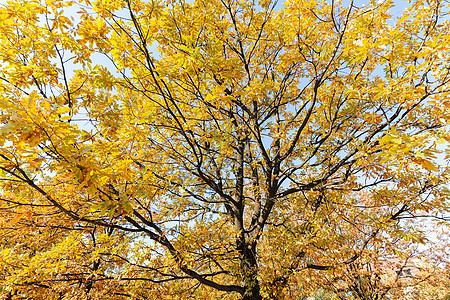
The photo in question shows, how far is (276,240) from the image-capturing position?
496 cm

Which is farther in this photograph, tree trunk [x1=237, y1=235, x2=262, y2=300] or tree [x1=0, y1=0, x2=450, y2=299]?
tree trunk [x1=237, y1=235, x2=262, y2=300]

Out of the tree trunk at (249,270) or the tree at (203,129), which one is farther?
the tree trunk at (249,270)

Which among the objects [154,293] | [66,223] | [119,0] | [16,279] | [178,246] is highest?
[119,0]

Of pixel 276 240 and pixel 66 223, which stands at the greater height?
pixel 66 223

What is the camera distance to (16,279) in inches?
133

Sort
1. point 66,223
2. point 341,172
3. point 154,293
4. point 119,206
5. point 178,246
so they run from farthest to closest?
point 154,293, point 66,223, point 341,172, point 178,246, point 119,206

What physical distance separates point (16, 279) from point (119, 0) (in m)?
5.05

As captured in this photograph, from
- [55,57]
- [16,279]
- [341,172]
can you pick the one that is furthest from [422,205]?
[16,279]

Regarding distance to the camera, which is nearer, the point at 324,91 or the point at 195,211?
the point at 324,91

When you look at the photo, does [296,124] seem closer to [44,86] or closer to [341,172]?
[341,172]

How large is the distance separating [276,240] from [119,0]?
230 inches

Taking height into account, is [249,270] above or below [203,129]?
below

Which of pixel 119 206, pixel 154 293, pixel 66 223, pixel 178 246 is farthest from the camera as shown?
pixel 154 293

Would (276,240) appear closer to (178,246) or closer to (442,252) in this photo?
(178,246)
